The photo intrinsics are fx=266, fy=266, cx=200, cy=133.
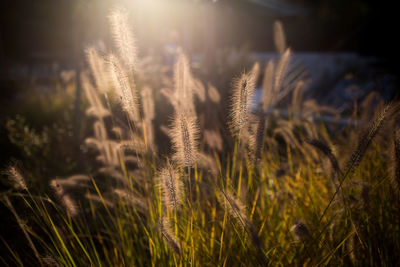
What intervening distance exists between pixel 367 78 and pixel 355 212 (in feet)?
26.0

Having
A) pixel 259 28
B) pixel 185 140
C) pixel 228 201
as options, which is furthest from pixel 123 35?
pixel 259 28

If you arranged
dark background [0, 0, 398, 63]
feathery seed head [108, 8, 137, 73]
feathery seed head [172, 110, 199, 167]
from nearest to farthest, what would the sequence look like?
feathery seed head [172, 110, 199, 167]
feathery seed head [108, 8, 137, 73]
dark background [0, 0, 398, 63]

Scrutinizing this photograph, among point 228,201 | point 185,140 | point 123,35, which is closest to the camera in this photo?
point 228,201

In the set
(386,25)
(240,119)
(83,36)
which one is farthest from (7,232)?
(386,25)


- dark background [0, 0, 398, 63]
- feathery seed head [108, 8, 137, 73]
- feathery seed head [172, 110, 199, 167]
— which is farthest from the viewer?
dark background [0, 0, 398, 63]

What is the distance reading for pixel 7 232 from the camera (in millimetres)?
2295

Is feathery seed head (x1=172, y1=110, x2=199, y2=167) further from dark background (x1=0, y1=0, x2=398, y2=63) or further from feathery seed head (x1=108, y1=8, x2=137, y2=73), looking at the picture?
dark background (x1=0, y1=0, x2=398, y2=63)

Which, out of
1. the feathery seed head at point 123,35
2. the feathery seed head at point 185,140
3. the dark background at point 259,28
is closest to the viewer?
the feathery seed head at point 185,140

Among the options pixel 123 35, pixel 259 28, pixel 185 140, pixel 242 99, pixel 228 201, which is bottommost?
pixel 228 201

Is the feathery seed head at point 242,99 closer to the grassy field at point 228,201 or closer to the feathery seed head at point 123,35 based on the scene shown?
the grassy field at point 228,201

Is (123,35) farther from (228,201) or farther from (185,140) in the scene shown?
(228,201)

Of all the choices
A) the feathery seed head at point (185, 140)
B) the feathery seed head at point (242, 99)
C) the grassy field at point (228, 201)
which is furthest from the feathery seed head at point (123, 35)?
the feathery seed head at point (242, 99)

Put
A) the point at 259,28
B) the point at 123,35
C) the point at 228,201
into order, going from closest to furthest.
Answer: the point at 228,201, the point at 123,35, the point at 259,28

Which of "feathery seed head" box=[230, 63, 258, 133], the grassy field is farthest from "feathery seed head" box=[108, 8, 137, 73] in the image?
"feathery seed head" box=[230, 63, 258, 133]
